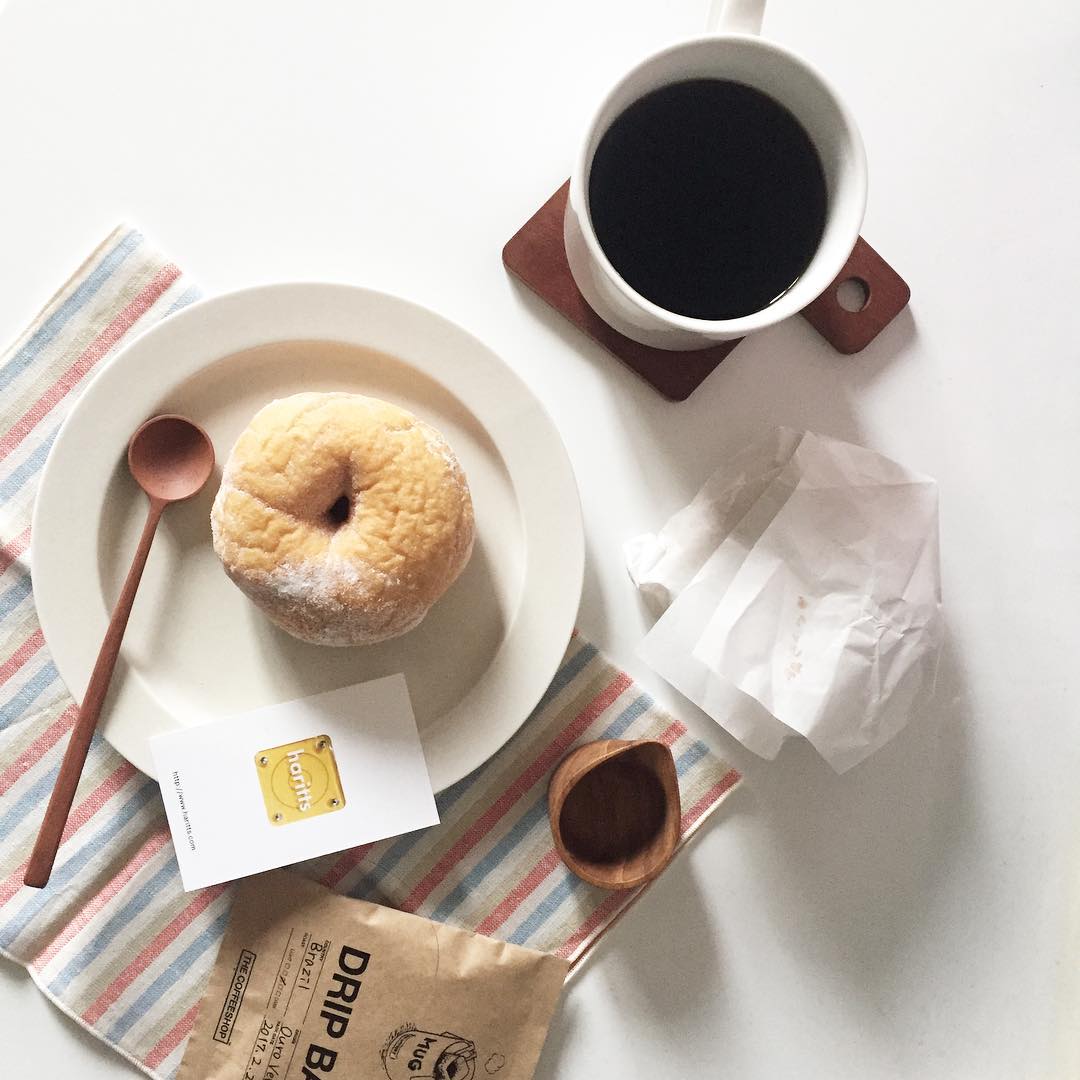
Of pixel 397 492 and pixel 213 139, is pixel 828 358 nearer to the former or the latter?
pixel 397 492

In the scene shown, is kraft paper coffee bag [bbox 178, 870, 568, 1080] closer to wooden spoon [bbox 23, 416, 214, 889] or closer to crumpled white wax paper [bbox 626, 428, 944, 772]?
wooden spoon [bbox 23, 416, 214, 889]

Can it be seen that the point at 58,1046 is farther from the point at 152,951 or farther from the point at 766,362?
the point at 766,362

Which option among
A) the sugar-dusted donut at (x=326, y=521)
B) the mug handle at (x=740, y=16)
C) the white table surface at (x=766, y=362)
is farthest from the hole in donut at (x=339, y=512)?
the mug handle at (x=740, y=16)

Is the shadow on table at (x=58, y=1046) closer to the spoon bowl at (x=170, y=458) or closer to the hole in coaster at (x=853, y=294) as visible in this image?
the spoon bowl at (x=170, y=458)

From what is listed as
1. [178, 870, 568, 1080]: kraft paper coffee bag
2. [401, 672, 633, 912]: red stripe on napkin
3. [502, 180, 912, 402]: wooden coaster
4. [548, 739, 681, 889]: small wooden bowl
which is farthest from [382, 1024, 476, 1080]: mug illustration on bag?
[502, 180, 912, 402]: wooden coaster

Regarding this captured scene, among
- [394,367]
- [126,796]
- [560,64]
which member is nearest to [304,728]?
[126,796]

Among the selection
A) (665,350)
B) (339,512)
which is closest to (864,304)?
(665,350)
